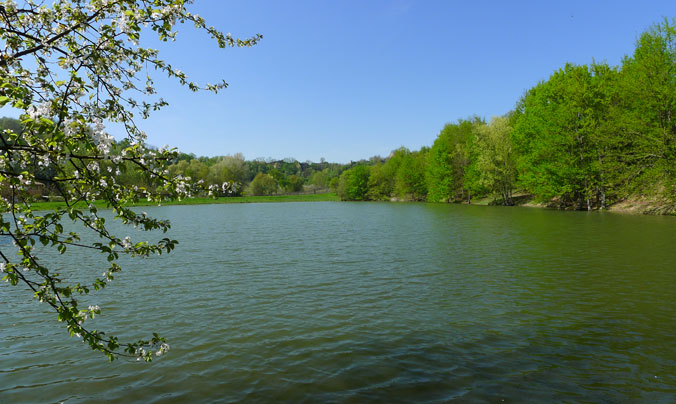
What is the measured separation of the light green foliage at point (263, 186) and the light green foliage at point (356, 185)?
54.6 m

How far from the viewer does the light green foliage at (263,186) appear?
176000 millimetres

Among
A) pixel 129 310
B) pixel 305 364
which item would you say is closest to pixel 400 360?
pixel 305 364

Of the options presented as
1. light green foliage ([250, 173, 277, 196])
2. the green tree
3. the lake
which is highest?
light green foliage ([250, 173, 277, 196])

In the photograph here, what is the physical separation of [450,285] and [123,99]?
12924 millimetres

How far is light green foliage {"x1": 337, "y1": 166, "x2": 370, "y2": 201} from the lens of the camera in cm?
13350

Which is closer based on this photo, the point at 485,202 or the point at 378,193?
the point at 485,202

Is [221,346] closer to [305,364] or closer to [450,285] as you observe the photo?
[305,364]

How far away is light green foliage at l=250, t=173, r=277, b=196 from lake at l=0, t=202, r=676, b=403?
158731 mm

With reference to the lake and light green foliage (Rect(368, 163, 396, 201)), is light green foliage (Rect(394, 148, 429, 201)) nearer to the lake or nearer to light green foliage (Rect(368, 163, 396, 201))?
light green foliage (Rect(368, 163, 396, 201))

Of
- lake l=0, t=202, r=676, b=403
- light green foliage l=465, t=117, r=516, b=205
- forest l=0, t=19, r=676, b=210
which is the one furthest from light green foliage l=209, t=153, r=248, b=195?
lake l=0, t=202, r=676, b=403

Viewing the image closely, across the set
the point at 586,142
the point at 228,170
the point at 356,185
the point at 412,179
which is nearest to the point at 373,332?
the point at 586,142

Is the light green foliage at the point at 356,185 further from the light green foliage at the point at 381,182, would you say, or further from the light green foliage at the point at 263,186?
the light green foliage at the point at 263,186

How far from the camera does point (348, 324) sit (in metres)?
10.5

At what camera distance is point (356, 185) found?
5271 inches
